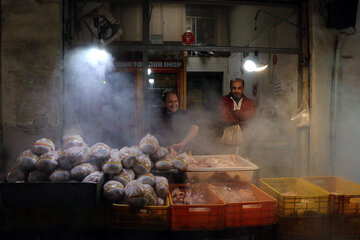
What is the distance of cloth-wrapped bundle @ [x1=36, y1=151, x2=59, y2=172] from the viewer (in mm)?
2588

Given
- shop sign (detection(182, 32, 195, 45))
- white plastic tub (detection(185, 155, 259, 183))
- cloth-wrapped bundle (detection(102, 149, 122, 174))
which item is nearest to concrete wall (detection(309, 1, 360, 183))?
white plastic tub (detection(185, 155, 259, 183))

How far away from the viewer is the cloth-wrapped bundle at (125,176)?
106 inches

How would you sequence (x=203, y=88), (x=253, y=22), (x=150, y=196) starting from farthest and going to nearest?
(x=203, y=88)
(x=253, y=22)
(x=150, y=196)

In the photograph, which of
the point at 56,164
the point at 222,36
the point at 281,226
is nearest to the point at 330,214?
the point at 281,226

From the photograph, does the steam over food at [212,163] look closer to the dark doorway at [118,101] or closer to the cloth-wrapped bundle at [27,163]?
the cloth-wrapped bundle at [27,163]

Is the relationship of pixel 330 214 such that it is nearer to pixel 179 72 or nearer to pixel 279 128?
pixel 279 128

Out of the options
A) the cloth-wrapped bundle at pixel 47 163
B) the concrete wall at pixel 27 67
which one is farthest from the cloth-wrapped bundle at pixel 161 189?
the concrete wall at pixel 27 67

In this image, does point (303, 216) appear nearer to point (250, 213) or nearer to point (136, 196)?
point (250, 213)

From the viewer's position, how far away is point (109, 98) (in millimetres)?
7605

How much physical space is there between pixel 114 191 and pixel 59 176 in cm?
57

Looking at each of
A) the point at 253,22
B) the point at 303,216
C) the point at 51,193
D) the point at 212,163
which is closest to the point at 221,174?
the point at 212,163

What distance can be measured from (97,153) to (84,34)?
15.1 ft

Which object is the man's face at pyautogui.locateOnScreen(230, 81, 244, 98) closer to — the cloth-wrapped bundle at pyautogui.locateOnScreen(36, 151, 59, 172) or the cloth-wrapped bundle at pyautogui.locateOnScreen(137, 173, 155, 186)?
the cloth-wrapped bundle at pyautogui.locateOnScreen(137, 173, 155, 186)

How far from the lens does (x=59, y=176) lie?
8.35 feet
